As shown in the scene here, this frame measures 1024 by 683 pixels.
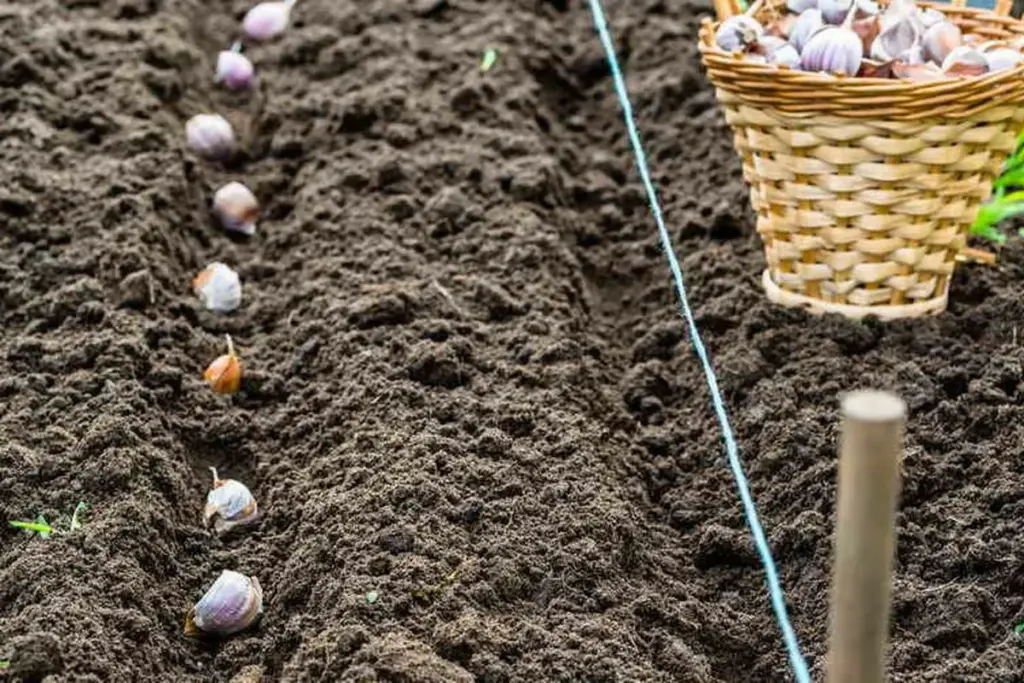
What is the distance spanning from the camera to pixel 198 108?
4570mm

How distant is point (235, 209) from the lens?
409 centimetres

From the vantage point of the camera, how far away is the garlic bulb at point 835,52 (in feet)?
10.6

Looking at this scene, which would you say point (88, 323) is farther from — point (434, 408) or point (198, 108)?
point (198, 108)

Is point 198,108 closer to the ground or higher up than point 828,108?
closer to the ground

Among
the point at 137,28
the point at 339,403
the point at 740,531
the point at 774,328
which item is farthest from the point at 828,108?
the point at 137,28

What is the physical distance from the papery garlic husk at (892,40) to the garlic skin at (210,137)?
1.71 meters

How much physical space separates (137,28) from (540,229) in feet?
4.94

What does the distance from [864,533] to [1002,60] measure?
177 centimetres

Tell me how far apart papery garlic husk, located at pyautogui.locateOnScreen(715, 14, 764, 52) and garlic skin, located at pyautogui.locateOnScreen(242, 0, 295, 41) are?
1880 mm

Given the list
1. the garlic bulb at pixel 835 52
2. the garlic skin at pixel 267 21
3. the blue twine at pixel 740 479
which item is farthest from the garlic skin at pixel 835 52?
the garlic skin at pixel 267 21

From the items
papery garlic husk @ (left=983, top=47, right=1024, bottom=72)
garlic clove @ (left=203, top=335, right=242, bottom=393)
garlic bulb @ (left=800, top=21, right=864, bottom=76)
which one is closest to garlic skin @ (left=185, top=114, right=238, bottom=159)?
garlic clove @ (left=203, top=335, right=242, bottom=393)

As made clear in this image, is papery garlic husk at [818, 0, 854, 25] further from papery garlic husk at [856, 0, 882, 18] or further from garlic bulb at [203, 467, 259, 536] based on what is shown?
garlic bulb at [203, 467, 259, 536]

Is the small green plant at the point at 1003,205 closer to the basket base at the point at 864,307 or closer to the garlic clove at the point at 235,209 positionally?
the basket base at the point at 864,307

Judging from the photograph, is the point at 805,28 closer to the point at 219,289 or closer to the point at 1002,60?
the point at 1002,60
